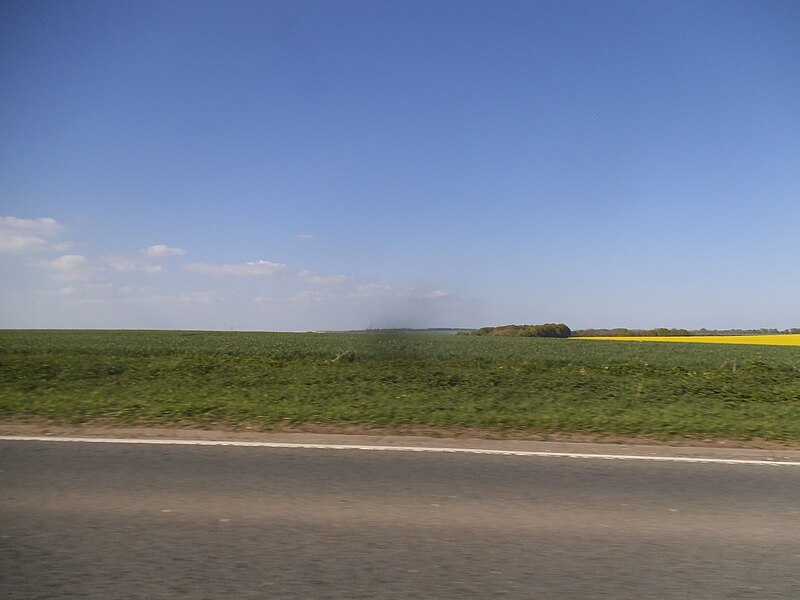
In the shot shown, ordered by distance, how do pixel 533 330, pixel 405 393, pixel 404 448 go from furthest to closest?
pixel 533 330 → pixel 405 393 → pixel 404 448

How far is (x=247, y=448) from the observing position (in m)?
7.63

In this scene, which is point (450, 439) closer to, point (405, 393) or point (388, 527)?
point (388, 527)

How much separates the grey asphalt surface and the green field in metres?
2.74

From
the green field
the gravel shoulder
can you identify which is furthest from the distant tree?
the gravel shoulder

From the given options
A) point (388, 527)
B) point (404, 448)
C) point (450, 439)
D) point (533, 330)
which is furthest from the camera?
point (533, 330)

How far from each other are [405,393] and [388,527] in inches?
331

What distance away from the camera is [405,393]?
43.6ft

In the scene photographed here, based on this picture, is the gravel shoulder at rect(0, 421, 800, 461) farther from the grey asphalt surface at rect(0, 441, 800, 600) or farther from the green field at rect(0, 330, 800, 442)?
the grey asphalt surface at rect(0, 441, 800, 600)

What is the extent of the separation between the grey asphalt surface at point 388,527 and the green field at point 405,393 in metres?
2.74

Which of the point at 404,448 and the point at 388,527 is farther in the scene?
the point at 404,448

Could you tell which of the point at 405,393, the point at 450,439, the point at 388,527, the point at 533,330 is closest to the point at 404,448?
the point at 450,439

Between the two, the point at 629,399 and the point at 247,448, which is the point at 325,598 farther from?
the point at 629,399

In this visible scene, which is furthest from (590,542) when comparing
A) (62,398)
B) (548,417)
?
(62,398)

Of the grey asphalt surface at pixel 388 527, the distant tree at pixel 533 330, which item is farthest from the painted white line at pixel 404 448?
the distant tree at pixel 533 330
